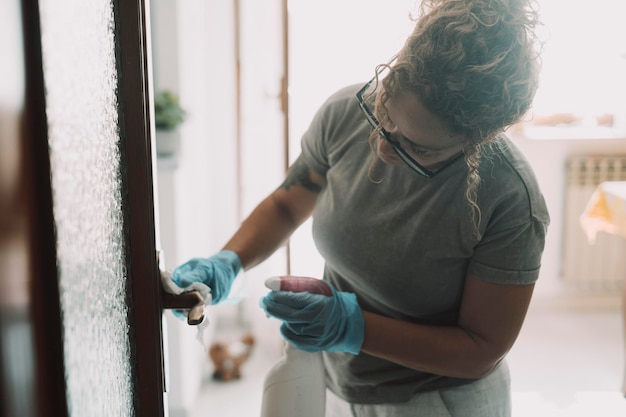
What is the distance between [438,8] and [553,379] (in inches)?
90.4

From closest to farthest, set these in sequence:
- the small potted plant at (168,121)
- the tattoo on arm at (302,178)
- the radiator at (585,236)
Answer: the tattoo on arm at (302,178) → the small potted plant at (168,121) → the radiator at (585,236)

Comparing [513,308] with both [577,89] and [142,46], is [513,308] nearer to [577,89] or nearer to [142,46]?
[142,46]

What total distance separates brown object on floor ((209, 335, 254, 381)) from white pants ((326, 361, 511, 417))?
1.65m

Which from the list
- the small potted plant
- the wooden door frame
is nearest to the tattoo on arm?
the wooden door frame

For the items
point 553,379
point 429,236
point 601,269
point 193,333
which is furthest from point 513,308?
point 601,269

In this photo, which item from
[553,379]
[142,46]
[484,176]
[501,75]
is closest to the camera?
[142,46]

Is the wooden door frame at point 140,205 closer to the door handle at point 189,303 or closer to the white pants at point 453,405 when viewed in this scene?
the door handle at point 189,303

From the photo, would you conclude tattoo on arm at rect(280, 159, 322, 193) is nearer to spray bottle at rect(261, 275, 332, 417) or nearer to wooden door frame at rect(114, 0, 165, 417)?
spray bottle at rect(261, 275, 332, 417)

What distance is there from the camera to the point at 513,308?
94 cm

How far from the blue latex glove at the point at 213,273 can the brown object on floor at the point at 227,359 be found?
1617 mm

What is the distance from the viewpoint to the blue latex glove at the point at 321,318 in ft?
3.21

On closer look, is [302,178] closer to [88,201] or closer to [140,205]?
[140,205]

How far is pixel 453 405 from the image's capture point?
40.8 inches

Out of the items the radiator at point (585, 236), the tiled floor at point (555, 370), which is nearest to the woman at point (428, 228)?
the tiled floor at point (555, 370)
